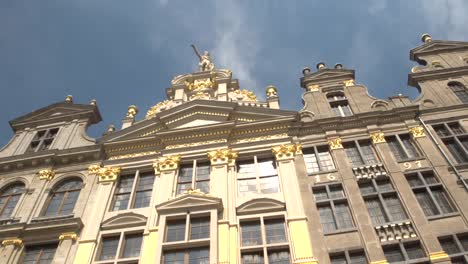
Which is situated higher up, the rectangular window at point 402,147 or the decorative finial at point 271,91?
the decorative finial at point 271,91

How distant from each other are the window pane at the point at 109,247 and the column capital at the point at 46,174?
6.25 metres

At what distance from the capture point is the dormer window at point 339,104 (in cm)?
2663

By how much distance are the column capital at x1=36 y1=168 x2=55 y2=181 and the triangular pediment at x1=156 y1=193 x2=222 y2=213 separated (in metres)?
8.01

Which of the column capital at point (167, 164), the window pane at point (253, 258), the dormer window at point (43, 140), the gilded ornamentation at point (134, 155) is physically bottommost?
the window pane at point (253, 258)

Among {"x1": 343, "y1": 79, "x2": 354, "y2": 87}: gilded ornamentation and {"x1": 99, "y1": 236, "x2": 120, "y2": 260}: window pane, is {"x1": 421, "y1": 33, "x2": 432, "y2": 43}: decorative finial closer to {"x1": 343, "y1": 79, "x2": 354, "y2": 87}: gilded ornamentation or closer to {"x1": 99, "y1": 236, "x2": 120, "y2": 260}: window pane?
{"x1": 343, "y1": 79, "x2": 354, "y2": 87}: gilded ornamentation

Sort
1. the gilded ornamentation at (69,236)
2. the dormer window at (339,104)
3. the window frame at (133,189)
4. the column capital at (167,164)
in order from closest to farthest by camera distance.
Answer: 1. the gilded ornamentation at (69,236)
2. the window frame at (133,189)
3. the column capital at (167,164)
4. the dormer window at (339,104)

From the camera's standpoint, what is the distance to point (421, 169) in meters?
21.6

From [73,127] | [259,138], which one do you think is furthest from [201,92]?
[73,127]

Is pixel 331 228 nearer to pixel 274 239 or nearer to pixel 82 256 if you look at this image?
pixel 274 239

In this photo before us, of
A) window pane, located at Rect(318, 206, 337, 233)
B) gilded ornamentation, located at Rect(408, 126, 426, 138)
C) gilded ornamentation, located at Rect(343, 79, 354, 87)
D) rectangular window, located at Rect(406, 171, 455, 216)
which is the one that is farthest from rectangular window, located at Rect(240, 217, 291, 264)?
gilded ornamentation, located at Rect(343, 79, 354, 87)

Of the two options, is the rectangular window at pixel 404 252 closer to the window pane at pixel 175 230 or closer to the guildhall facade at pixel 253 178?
the guildhall facade at pixel 253 178

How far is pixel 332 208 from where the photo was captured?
20.6 m

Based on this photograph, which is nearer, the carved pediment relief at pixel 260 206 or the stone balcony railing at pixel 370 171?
the carved pediment relief at pixel 260 206

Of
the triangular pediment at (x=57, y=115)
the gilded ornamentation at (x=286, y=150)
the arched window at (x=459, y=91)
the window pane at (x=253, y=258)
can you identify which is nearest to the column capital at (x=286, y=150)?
the gilded ornamentation at (x=286, y=150)
